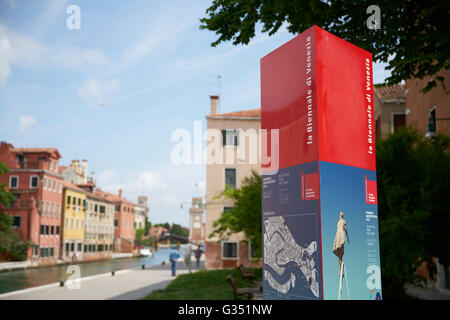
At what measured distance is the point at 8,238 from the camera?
136 ft

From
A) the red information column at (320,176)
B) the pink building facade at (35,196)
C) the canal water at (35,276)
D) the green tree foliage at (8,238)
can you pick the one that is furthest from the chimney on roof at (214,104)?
the red information column at (320,176)

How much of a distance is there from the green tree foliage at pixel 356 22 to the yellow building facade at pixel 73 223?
52377 mm

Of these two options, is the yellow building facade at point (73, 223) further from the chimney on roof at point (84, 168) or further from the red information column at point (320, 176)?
the red information column at point (320, 176)

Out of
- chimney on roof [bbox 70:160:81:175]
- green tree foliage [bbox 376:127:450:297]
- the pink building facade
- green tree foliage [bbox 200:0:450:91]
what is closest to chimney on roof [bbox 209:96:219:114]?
the pink building facade

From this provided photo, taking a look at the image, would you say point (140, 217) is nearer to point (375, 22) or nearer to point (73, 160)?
point (73, 160)

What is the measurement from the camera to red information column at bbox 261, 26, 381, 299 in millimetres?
3760

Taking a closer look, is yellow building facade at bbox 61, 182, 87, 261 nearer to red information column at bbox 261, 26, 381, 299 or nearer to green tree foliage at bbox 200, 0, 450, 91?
green tree foliage at bbox 200, 0, 450, 91

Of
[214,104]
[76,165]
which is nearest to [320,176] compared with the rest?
[214,104]

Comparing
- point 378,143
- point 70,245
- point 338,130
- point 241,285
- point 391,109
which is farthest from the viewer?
point 70,245

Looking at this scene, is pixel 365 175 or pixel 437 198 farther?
pixel 437 198

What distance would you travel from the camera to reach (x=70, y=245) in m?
56.6

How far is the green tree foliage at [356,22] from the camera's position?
7766 millimetres

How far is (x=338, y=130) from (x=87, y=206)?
209 ft
